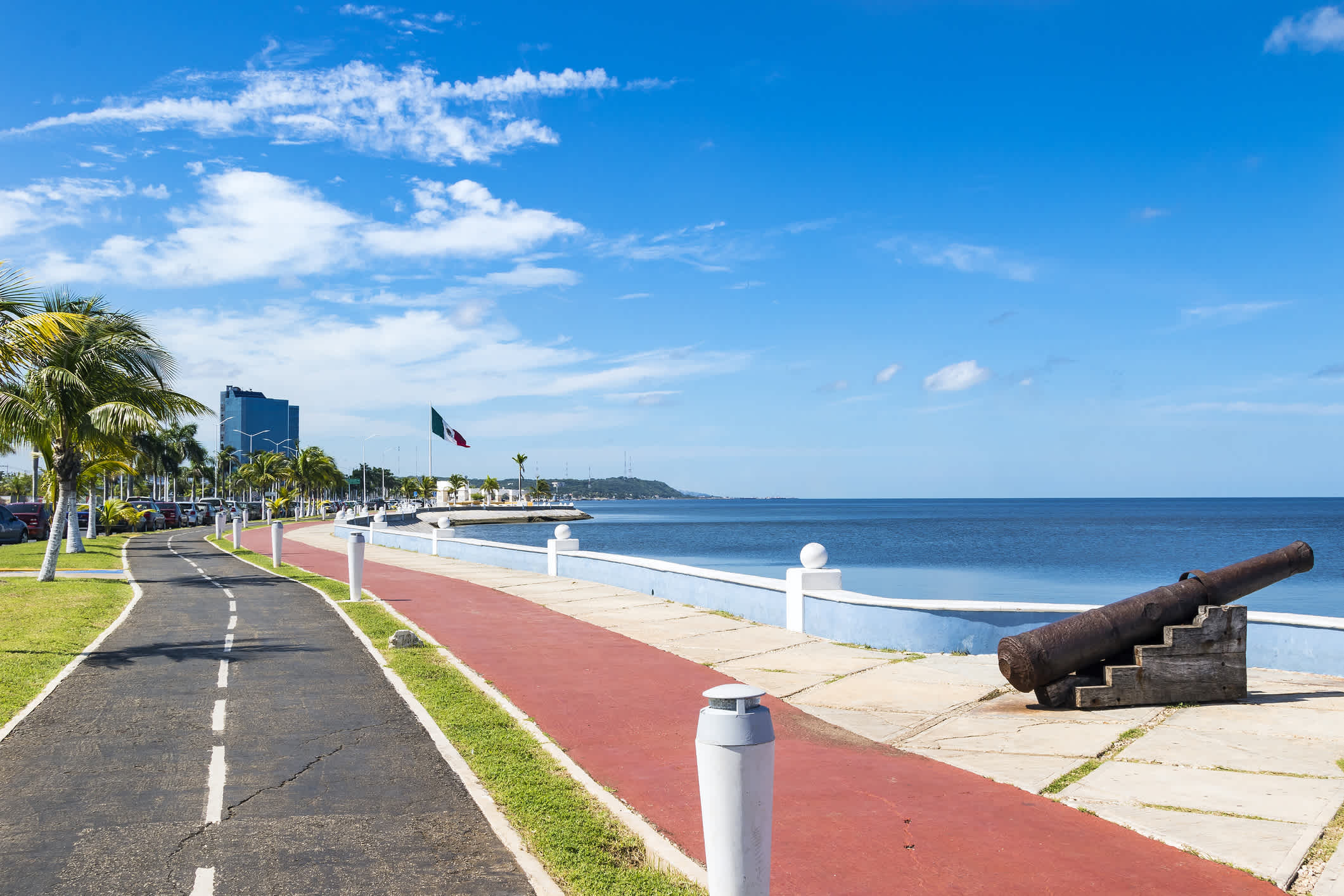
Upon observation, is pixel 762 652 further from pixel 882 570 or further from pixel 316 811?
pixel 882 570

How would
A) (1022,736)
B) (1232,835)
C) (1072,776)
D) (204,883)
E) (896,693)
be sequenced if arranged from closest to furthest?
1. (204,883)
2. (1232,835)
3. (1072,776)
4. (1022,736)
5. (896,693)

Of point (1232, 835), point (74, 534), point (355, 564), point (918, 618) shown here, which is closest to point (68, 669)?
point (355, 564)

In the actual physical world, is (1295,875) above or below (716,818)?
below

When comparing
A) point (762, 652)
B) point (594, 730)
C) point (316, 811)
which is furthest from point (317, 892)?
point (762, 652)

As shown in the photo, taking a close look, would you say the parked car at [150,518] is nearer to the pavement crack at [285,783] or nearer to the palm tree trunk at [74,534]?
the palm tree trunk at [74,534]

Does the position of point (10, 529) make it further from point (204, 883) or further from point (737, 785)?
point (737, 785)

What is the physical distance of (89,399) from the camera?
877 inches

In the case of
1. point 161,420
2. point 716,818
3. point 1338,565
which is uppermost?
point 161,420

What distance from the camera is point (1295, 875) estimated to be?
14.8 ft

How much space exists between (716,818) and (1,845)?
4.23 m

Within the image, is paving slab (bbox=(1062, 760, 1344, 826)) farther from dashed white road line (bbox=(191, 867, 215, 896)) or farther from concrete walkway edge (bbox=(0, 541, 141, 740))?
concrete walkway edge (bbox=(0, 541, 141, 740))

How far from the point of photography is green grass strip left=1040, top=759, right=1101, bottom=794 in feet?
19.4

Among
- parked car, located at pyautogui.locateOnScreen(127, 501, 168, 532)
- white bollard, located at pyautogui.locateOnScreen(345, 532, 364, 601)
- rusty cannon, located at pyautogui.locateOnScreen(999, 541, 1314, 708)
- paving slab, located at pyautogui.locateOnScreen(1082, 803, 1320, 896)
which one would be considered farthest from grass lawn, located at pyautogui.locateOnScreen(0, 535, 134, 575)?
paving slab, located at pyautogui.locateOnScreen(1082, 803, 1320, 896)

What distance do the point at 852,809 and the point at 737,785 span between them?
2.26 meters
